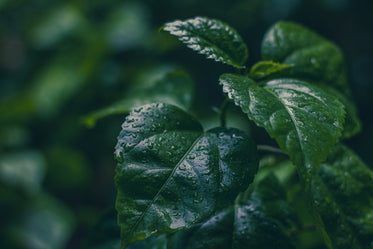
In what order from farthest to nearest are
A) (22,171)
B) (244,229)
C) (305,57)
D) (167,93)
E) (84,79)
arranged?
(84,79) → (22,171) → (167,93) → (305,57) → (244,229)

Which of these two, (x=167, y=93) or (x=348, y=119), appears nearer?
(x=348, y=119)

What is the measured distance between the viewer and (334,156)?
32.2 inches

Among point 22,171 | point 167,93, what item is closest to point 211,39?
point 167,93

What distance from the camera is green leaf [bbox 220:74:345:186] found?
52 cm

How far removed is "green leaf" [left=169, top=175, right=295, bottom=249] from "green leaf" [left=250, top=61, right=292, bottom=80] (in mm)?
300

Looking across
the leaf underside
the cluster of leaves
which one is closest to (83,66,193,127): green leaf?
the cluster of leaves

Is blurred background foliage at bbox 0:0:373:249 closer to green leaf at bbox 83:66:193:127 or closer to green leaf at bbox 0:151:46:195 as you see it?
green leaf at bbox 0:151:46:195

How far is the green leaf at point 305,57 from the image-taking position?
2.80 feet

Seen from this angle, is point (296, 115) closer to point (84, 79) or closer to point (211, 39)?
point (211, 39)

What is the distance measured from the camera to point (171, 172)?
2.00ft

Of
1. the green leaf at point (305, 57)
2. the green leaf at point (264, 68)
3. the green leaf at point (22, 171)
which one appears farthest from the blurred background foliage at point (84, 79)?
the green leaf at point (264, 68)

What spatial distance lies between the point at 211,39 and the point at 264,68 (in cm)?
15

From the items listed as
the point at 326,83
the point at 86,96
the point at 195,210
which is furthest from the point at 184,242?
the point at 86,96

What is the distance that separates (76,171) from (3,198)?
0.65 m
